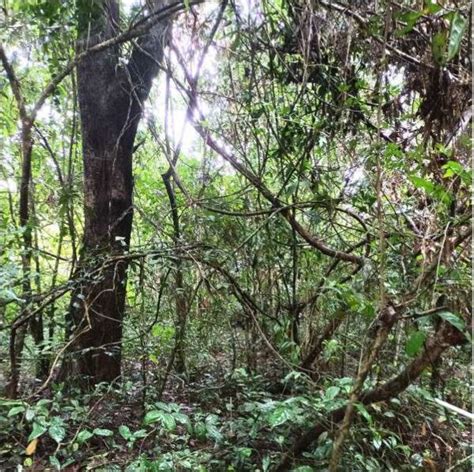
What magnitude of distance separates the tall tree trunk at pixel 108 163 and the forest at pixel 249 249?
1 cm

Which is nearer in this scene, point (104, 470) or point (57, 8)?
point (104, 470)

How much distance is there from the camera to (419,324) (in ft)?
5.29

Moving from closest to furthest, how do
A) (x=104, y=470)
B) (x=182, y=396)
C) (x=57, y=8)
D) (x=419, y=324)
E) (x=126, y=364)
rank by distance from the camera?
(x=419, y=324)
(x=104, y=470)
(x=57, y=8)
(x=182, y=396)
(x=126, y=364)

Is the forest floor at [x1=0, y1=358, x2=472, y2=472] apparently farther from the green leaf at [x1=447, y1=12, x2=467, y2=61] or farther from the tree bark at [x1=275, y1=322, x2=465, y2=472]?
the green leaf at [x1=447, y1=12, x2=467, y2=61]

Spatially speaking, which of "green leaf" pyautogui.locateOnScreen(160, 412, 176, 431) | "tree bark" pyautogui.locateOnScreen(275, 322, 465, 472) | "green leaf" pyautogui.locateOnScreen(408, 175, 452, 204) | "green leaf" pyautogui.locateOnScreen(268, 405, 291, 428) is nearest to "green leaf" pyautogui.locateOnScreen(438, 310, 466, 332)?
"tree bark" pyautogui.locateOnScreen(275, 322, 465, 472)

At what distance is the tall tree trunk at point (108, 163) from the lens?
256 cm

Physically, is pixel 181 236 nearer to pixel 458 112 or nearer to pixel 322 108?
pixel 322 108

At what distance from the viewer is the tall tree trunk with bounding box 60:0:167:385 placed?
2562 millimetres

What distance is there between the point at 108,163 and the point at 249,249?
3.29 ft

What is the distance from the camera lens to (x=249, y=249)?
2543 mm

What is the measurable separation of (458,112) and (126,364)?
2.48m

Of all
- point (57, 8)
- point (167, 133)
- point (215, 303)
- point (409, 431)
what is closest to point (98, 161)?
point (167, 133)

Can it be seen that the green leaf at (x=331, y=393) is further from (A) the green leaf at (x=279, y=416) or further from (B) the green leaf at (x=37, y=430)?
(B) the green leaf at (x=37, y=430)

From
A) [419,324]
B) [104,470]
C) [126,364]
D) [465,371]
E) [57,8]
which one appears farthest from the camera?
[126,364]
